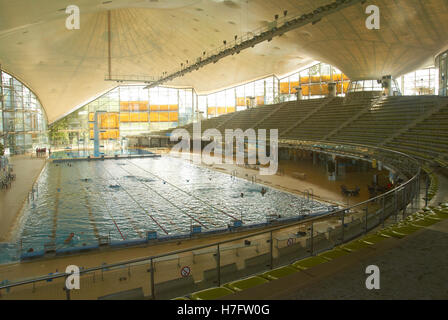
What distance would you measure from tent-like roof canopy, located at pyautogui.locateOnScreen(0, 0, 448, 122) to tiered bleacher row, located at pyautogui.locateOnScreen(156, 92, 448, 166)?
120 inches

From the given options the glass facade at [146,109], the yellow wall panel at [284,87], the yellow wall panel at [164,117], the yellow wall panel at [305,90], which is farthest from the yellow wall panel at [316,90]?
the yellow wall panel at [164,117]

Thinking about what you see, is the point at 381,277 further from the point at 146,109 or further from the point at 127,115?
the point at 127,115

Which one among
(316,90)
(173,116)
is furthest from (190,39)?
(173,116)

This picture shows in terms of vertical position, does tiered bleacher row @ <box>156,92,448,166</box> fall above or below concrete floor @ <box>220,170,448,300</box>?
above

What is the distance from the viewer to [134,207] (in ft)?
43.2

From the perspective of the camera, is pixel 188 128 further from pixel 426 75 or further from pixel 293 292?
pixel 293 292

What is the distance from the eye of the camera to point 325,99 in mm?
28172

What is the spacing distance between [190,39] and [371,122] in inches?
621

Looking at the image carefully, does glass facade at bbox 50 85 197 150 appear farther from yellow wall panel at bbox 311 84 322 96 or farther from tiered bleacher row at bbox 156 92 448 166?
yellow wall panel at bbox 311 84 322 96

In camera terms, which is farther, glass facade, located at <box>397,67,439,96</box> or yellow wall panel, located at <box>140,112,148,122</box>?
yellow wall panel, located at <box>140,112,148,122</box>

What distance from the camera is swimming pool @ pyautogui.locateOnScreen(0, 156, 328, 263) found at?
10.1m

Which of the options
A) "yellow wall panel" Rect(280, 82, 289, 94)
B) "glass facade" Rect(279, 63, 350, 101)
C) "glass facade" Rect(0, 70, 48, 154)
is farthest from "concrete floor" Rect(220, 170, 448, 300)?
"yellow wall panel" Rect(280, 82, 289, 94)

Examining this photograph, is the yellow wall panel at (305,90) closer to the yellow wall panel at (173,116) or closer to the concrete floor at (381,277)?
the yellow wall panel at (173,116)

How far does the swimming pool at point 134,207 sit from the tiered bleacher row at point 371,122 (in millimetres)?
4768
